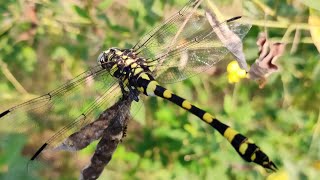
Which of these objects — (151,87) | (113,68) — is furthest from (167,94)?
(113,68)

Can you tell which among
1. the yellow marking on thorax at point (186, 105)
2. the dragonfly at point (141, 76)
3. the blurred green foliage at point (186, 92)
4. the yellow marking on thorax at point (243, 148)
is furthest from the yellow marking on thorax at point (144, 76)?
the yellow marking on thorax at point (243, 148)

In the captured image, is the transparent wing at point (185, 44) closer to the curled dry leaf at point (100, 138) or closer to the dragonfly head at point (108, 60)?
the dragonfly head at point (108, 60)

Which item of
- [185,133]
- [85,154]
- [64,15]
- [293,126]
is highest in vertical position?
[64,15]

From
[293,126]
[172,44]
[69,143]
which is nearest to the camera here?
[69,143]

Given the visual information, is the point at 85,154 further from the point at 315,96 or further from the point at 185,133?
the point at 315,96

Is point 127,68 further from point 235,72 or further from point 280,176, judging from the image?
point 280,176

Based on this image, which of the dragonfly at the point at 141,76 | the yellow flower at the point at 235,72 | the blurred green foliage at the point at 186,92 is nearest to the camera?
the dragonfly at the point at 141,76

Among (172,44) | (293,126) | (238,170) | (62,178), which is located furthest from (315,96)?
(62,178)
